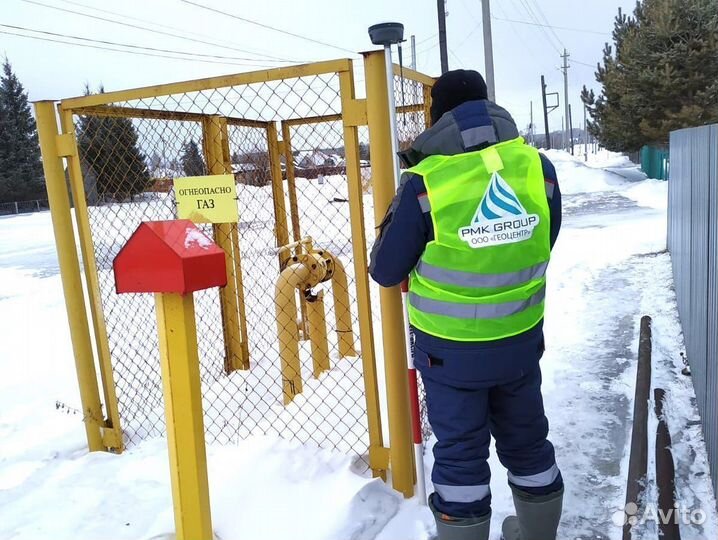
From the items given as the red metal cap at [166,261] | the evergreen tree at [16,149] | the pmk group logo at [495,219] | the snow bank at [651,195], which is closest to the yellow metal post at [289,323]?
the red metal cap at [166,261]

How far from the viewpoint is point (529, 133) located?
73.3 meters

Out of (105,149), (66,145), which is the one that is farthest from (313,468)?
(105,149)

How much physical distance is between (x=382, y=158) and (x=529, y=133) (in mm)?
75044

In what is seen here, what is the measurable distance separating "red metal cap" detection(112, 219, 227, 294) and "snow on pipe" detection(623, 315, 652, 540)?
212 cm

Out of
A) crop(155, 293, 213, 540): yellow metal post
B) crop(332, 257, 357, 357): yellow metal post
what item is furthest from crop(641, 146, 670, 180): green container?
crop(155, 293, 213, 540): yellow metal post

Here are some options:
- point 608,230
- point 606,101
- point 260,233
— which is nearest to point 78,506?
point 260,233

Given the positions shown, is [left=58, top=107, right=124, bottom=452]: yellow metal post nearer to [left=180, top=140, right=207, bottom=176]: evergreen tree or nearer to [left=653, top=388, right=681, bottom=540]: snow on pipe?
[left=180, top=140, right=207, bottom=176]: evergreen tree

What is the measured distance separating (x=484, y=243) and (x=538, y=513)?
1177 mm

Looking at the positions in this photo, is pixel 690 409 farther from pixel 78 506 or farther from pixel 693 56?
pixel 693 56

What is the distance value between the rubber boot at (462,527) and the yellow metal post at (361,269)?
0.88m

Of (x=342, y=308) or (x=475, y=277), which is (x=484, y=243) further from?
(x=342, y=308)

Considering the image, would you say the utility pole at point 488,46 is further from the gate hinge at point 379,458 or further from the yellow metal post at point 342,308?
the gate hinge at point 379,458

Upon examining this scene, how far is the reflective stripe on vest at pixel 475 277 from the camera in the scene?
2.16 metres

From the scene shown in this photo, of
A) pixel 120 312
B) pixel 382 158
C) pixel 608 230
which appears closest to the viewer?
pixel 382 158
